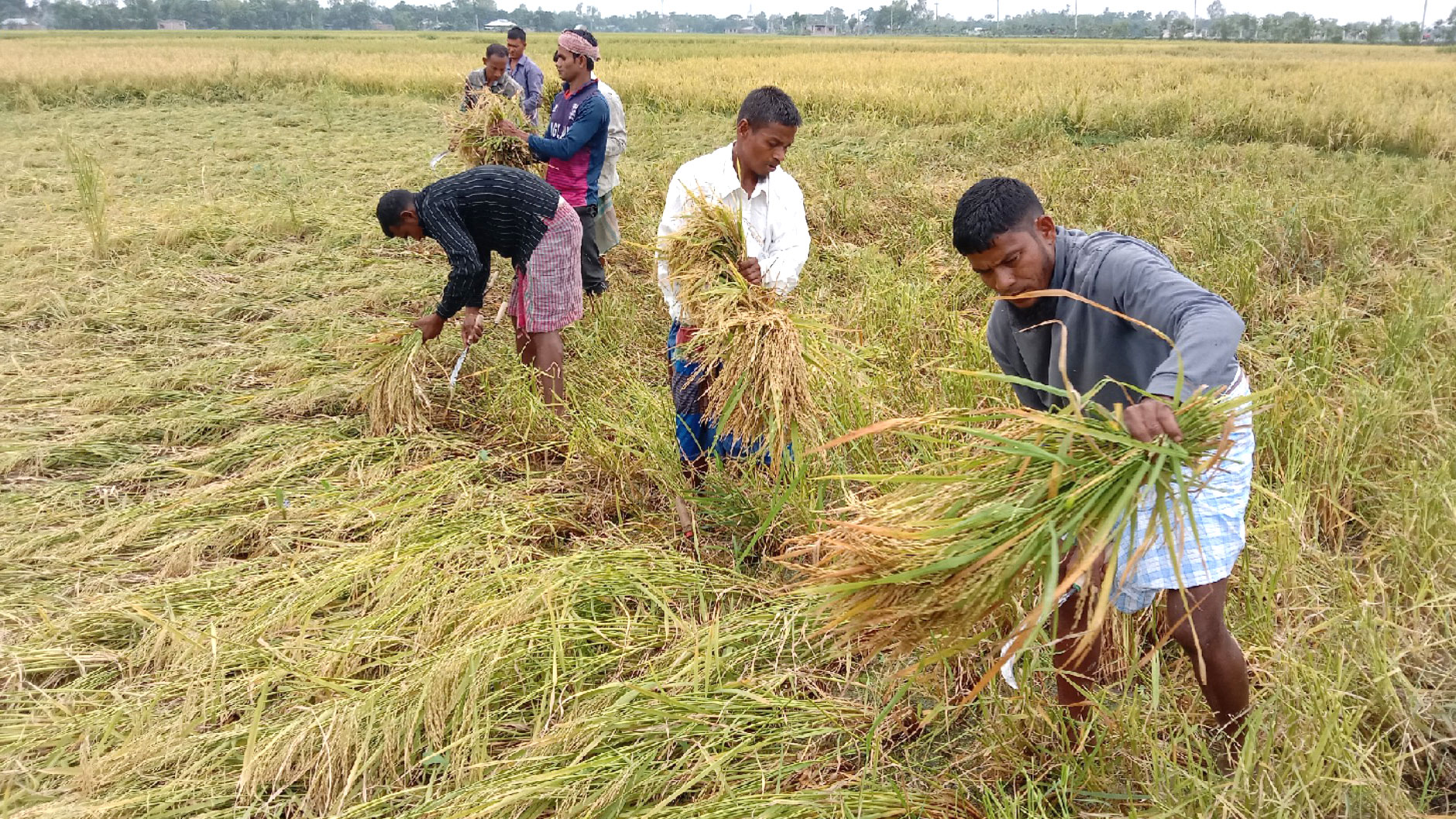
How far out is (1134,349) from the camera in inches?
66.1

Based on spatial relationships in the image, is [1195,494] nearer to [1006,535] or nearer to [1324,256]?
[1006,535]

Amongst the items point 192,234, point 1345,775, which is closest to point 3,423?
point 192,234

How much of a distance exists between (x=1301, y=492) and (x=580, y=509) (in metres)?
2.23

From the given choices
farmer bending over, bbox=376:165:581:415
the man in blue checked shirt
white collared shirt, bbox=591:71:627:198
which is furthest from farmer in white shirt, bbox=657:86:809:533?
the man in blue checked shirt

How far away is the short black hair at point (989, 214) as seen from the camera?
1630 mm

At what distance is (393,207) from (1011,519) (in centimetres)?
262

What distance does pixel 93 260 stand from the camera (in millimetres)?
5496

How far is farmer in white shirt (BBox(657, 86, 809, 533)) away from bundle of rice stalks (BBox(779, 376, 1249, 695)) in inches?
44.4

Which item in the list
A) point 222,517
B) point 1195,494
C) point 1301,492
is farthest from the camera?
point 222,517

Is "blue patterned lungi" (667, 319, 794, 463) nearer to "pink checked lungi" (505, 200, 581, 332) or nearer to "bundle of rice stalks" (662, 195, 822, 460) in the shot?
"bundle of rice stalks" (662, 195, 822, 460)

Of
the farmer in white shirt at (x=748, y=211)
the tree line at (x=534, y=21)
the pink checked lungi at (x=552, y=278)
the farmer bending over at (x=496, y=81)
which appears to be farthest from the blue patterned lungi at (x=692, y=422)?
the tree line at (x=534, y=21)

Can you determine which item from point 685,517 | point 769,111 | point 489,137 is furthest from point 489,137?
point 685,517

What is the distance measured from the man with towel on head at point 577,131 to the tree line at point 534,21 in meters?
56.3

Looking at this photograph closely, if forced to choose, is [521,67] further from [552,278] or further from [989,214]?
[989,214]
